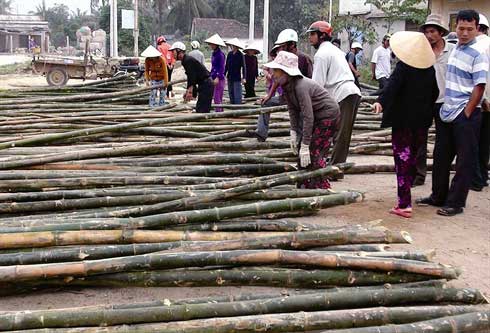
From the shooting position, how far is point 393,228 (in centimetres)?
432

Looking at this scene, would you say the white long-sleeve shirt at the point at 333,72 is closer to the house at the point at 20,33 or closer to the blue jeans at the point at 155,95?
the blue jeans at the point at 155,95

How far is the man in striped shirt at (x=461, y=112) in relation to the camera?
14.6ft

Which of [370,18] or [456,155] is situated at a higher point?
[370,18]

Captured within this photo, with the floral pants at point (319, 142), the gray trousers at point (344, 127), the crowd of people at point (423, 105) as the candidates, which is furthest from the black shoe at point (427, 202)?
the gray trousers at point (344, 127)

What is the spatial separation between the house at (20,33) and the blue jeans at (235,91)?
108 ft

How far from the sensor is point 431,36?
4.74 meters

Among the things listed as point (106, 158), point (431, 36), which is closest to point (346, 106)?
point (431, 36)

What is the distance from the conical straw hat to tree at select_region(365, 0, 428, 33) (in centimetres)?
1417

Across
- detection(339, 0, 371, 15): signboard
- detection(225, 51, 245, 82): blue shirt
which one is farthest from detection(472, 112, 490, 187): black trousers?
detection(339, 0, 371, 15): signboard

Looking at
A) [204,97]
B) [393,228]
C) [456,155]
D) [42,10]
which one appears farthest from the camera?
[42,10]

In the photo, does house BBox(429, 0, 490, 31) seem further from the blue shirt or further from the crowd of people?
the crowd of people

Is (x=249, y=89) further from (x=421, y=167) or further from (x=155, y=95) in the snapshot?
(x=421, y=167)

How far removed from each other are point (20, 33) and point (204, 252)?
1744 inches

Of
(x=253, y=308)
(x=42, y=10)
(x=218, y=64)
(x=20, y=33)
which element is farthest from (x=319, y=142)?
(x=42, y=10)
